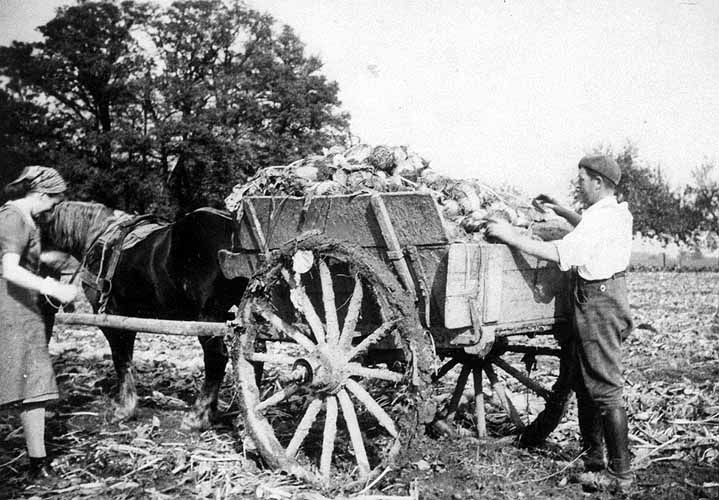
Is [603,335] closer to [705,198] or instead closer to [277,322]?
[277,322]

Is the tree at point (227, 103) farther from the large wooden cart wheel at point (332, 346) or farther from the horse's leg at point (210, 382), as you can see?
the large wooden cart wheel at point (332, 346)

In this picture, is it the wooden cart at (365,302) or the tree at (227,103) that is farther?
the tree at (227,103)

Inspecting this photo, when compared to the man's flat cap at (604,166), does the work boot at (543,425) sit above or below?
below

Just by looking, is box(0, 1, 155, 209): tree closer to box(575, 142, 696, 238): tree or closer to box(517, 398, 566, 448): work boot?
box(517, 398, 566, 448): work boot

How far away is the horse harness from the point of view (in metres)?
5.86

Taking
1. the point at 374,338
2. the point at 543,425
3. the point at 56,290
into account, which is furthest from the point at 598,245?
the point at 56,290

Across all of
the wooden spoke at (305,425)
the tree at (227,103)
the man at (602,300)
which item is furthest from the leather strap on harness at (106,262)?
the tree at (227,103)

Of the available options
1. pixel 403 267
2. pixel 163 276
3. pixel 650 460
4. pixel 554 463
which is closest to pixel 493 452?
pixel 554 463

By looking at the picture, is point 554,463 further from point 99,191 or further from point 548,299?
point 99,191

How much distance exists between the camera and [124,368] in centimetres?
612

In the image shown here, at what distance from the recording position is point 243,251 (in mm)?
4602

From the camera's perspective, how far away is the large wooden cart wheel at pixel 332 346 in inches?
139

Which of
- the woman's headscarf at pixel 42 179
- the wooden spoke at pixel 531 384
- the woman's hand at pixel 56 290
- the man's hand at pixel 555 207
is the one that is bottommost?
the wooden spoke at pixel 531 384

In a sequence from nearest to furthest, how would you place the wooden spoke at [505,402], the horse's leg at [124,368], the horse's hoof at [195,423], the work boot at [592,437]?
the work boot at [592,437]
the wooden spoke at [505,402]
the horse's hoof at [195,423]
the horse's leg at [124,368]
